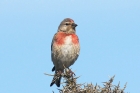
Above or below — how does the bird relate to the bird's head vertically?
below

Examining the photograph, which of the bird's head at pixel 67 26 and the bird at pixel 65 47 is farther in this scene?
the bird's head at pixel 67 26

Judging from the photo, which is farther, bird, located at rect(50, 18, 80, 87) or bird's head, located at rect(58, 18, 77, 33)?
bird's head, located at rect(58, 18, 77, 33)

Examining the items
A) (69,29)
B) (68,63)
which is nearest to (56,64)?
(68,63)

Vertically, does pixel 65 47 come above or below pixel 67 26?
below

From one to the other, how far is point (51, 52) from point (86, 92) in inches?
203

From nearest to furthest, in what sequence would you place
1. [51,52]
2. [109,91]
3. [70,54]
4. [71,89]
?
[109,91], [71,89], [70,54], [51,52]

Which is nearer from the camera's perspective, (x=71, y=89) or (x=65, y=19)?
(x=71, y=89)

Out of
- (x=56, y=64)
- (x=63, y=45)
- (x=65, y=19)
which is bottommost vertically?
(x=56, y=64)

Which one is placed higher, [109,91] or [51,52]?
[109,91]

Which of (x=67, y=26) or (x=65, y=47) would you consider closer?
(x=65, y=47)

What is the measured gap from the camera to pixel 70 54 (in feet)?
24.8

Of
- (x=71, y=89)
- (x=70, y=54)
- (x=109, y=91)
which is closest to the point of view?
(x=109, y=91)

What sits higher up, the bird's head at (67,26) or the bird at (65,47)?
the bird's head at (67,26)

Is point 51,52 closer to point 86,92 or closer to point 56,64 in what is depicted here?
point 56,64
